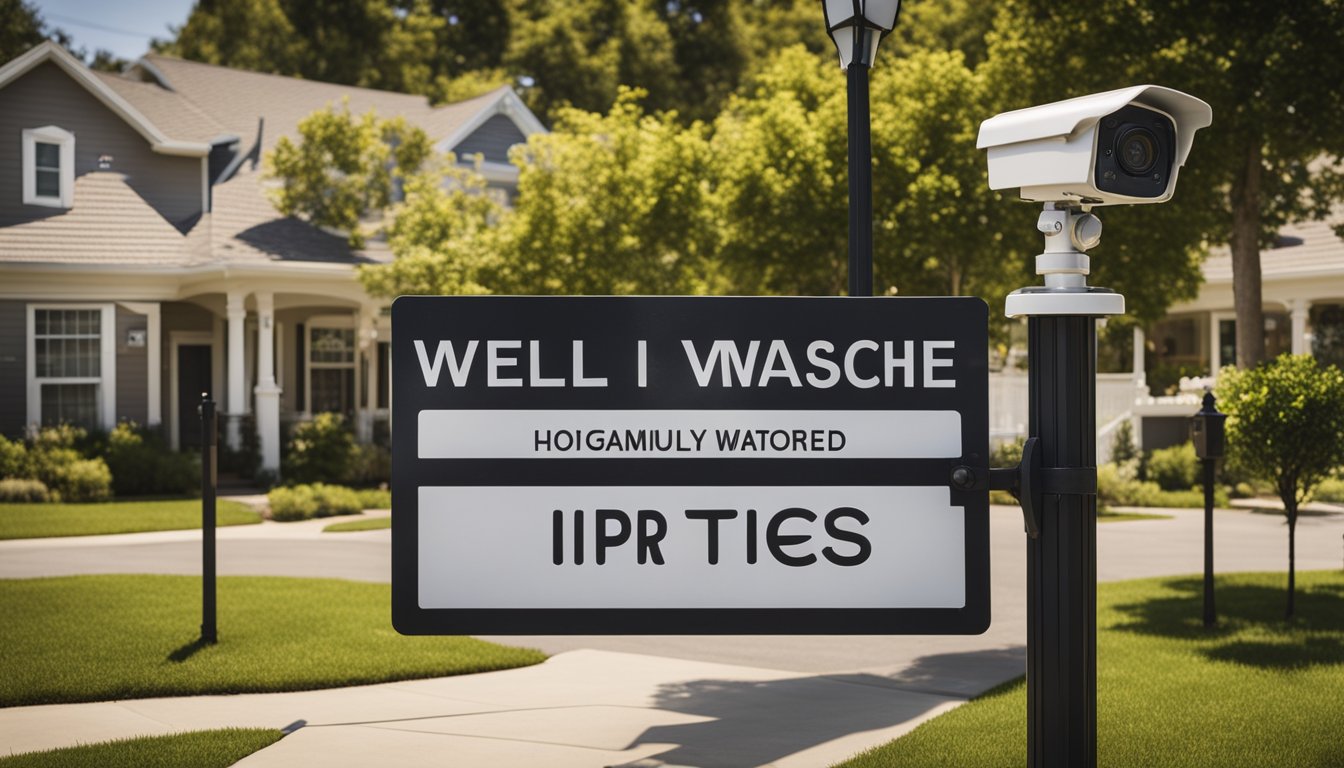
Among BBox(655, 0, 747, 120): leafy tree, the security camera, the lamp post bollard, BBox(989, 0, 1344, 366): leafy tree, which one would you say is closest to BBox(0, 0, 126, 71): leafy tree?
BBox(989, 0, 1344, 366): leafy tree

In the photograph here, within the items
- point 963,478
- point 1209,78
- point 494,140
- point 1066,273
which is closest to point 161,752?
point 963,478

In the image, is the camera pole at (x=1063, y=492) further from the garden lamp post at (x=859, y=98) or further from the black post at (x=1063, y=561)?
the garden lamp post at (x=859, y=98)

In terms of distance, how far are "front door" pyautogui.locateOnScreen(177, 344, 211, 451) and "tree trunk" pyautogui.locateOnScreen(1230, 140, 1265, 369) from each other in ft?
57.2

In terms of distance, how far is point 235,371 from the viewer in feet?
72.5

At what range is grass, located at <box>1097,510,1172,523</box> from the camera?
19.0 m

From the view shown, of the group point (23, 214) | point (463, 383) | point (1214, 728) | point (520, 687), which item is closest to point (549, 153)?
point (23, 214)

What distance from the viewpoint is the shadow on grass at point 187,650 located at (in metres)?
8.60

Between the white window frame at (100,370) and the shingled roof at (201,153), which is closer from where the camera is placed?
the white window frame at (100,370)

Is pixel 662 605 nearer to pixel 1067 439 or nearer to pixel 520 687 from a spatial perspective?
pixel 1067 439

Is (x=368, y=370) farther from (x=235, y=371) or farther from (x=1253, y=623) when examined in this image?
(x=1253, y=623)

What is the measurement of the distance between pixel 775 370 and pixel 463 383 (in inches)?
20.4

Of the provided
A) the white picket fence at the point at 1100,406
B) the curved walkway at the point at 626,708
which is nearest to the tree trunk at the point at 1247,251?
the white picket fence at the point at 1100,406

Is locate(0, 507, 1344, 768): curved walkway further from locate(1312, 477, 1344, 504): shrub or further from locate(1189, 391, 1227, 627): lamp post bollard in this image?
locate(1312, 477, 1344, 504): shrub

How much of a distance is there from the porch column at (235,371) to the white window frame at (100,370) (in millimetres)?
1795
